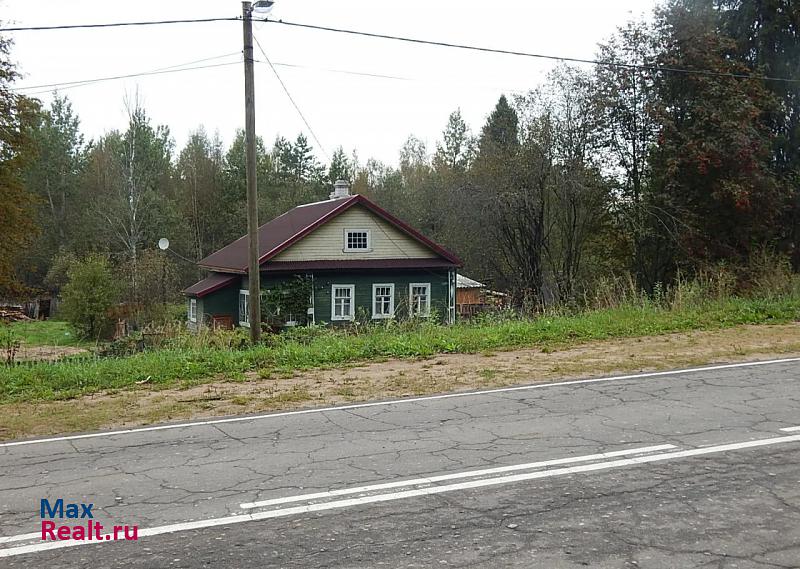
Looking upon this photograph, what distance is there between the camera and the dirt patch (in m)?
9.20

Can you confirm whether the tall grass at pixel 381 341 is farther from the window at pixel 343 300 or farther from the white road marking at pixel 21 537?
the window at pixel 343 300

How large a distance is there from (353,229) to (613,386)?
78.5 feet

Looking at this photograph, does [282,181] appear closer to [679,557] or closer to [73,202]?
[73,202]

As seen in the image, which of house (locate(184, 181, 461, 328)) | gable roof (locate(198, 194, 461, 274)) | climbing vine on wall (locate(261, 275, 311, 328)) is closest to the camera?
climbing vine on wall (locate(261, 275, 311, 328))

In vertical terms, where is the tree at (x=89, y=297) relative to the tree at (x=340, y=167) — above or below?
below

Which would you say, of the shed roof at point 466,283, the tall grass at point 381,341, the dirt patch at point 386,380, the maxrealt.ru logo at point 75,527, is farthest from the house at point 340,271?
the maxrealt.ru logo at point 75,527

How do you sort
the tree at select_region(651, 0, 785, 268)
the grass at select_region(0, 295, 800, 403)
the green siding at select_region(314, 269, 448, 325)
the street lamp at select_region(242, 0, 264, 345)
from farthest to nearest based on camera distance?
the green siding at select_region(314, 269, 448, 325), the tree at select_region(651, 0, 785, 268), the street lamp at select_region(242, 0, 264, 345), the grass at select_region(0, 295, 800, 403)

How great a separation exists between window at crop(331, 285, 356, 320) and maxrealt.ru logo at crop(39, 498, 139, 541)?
27313 millimetres

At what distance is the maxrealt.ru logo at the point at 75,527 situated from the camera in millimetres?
5145

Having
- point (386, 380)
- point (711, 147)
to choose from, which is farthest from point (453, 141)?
point (386, 380)

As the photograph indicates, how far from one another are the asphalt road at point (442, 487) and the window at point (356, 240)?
79.2ft

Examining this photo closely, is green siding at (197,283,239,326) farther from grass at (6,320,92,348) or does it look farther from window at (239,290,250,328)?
grass at (6,320,92,348)

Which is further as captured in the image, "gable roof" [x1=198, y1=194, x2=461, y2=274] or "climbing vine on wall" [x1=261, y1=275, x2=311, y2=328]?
"gable roof" [x1=198, y1=194, x2=461, y2=274]

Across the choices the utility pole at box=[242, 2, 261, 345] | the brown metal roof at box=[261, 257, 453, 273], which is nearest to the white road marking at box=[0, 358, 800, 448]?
the utility pole at box=[242, 2, 261, 345]
